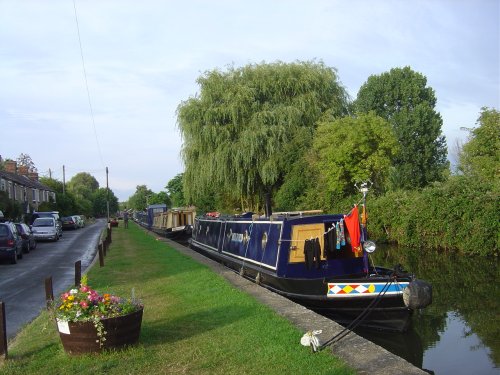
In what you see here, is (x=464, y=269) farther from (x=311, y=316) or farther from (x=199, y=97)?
(x=199, y=97)

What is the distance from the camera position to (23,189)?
52.8 metres

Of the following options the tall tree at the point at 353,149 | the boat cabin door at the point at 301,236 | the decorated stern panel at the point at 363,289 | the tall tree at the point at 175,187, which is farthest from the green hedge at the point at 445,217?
the tall tree at the point at 175,187

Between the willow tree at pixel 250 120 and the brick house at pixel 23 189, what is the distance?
20.4 meters

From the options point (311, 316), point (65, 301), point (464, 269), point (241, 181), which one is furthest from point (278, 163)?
point (65, 301)

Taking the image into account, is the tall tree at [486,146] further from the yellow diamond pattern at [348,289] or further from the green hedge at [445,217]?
the yellow diamond pattern at [348,289]

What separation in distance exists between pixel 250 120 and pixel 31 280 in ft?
53.4

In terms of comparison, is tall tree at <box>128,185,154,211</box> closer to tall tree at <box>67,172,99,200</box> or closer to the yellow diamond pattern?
tall tree at <box>67,172,99,200</box>

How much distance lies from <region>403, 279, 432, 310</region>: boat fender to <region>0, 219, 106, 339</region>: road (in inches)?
241

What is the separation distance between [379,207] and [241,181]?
748 cm

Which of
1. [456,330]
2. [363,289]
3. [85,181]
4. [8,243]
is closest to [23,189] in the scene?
[8,243]

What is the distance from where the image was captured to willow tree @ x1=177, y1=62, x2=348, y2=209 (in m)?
27.4

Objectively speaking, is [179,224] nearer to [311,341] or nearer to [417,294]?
[417,294]

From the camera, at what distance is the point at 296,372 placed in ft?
17.1

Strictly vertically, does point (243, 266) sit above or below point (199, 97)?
below
